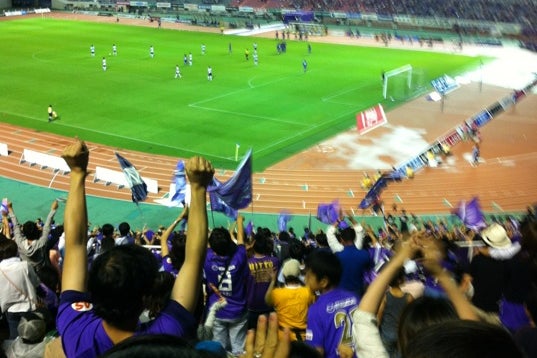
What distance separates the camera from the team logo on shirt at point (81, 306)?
3297mm

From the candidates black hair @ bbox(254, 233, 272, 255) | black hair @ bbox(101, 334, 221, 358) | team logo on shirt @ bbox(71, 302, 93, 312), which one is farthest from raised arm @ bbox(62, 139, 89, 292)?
black hair @ bbox(254, 233, 272, 255)

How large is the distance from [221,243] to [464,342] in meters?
4.28

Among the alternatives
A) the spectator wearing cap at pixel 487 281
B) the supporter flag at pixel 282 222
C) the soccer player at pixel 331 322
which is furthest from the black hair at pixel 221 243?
the supporter flag at pixel 282 222

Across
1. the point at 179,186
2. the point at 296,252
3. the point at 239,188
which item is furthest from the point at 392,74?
the point at 296,252

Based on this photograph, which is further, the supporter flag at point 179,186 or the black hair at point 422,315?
the supporter flag at point 179,186

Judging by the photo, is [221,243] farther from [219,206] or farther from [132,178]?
[132,178]

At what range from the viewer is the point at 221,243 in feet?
19.9

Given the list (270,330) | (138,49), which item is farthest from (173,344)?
(138,49)

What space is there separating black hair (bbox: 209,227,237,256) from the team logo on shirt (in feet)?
8.93

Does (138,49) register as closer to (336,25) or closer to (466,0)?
(336,25)

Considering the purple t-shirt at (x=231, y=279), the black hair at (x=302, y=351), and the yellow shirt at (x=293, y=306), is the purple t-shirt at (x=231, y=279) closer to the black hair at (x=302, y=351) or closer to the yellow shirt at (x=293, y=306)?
the yellow shirt at (x=293, y=306)

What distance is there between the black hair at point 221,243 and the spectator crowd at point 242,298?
14mm

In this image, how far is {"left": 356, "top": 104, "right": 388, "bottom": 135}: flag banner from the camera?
25234 mm

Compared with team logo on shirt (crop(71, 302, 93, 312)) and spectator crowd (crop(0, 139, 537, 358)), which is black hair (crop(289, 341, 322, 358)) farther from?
team logo on shirt (crop(71, 302, 93, 312))
